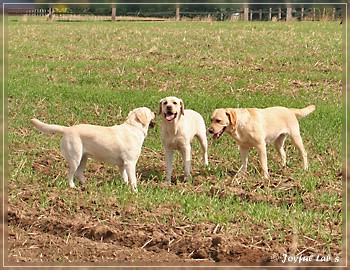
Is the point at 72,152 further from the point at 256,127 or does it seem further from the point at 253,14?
the point at 253,14

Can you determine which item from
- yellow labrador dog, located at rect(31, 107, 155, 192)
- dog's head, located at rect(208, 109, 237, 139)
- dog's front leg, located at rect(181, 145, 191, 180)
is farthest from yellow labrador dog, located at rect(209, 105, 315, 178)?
yellow labrador dog, located at rect(31, 107, 155, 192)

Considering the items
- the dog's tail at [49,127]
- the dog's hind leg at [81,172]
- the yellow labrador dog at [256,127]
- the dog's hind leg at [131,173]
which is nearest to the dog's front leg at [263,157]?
the yellow labrador dog at [256,127]

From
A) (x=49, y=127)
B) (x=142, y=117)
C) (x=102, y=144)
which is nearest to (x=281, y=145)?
(x=142, y=117)

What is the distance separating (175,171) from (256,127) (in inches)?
52.0

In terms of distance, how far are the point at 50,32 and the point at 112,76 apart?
11357 mm

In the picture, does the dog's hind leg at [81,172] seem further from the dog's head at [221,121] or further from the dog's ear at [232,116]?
the dog's ear at [232,116]

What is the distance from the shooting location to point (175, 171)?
10727 mm

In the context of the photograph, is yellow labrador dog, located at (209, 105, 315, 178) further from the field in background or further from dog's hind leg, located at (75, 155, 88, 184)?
dog's hind leg, located at (75, 155, 88, 184)

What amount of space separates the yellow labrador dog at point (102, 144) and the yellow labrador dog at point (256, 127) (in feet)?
3.64

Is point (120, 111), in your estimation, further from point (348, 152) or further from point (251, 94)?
point (348, 152)

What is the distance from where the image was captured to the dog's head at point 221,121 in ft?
32.8

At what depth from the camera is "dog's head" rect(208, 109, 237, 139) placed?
10008 mm

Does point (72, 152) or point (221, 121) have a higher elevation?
point (221, 121)

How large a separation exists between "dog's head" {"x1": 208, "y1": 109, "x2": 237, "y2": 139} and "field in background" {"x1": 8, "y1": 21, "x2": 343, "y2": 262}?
617mm
